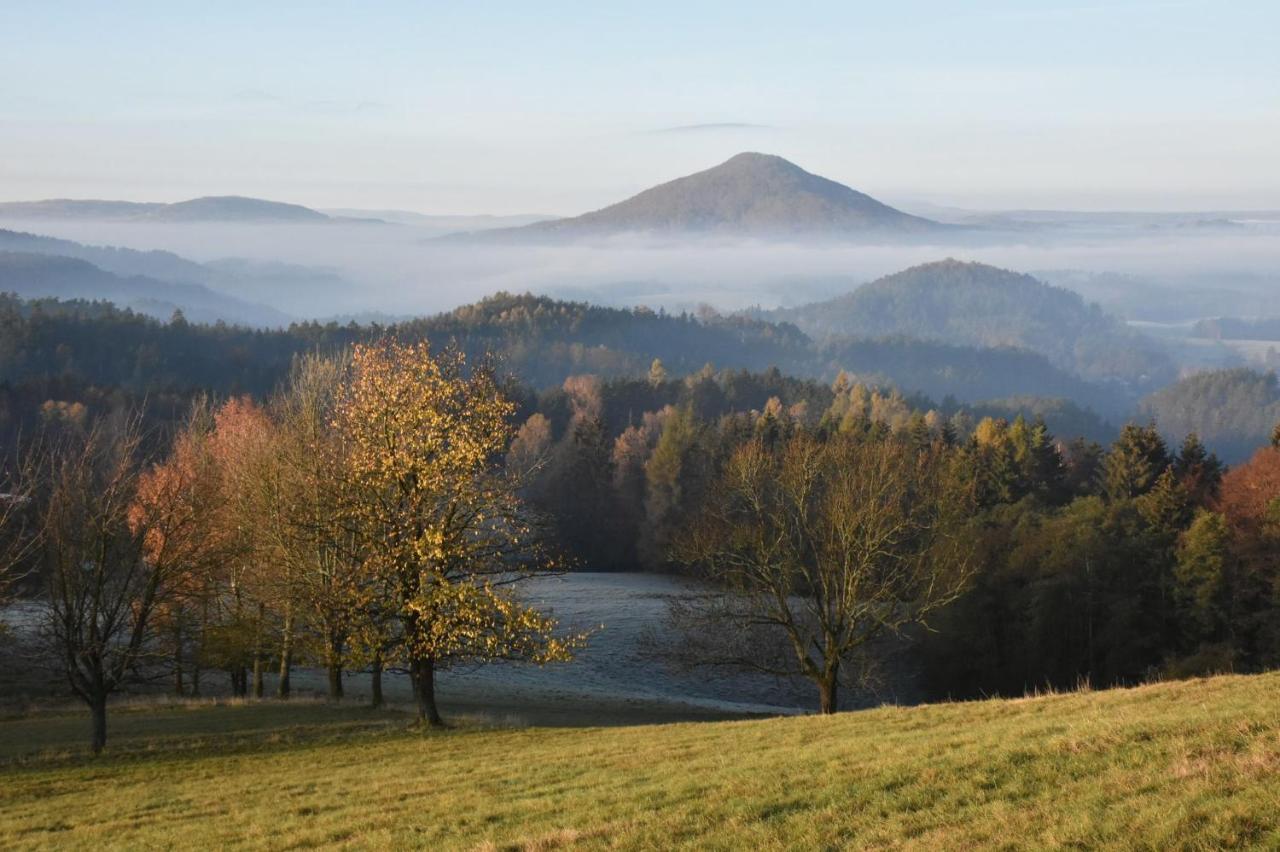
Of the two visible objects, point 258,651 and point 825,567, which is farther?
point 825,567

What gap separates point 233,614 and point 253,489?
4.15 metres

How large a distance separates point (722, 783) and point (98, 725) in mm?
17228

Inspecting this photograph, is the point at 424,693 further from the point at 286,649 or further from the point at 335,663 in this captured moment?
the point at 286,649

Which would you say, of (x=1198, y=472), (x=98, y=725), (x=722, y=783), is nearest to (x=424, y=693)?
(x=98, y=725)

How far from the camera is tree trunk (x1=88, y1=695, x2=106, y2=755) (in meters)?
25.5

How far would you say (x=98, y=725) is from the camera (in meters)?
25.6

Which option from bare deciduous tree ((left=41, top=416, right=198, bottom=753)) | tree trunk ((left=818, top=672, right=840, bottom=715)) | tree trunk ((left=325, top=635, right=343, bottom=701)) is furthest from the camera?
tree trunk ((left=818, top=672, right=840, bottom=715))

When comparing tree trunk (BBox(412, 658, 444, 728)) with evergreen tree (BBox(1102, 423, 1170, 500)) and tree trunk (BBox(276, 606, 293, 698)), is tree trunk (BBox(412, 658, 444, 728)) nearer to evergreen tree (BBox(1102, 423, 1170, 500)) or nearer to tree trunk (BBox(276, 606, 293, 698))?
tree trunk (BBox(276, 606, 293, 698))

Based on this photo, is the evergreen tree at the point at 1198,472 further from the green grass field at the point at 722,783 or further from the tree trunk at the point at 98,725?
the tree trunk at the point at 98,725

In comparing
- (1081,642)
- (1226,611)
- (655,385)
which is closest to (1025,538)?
(1081,642)

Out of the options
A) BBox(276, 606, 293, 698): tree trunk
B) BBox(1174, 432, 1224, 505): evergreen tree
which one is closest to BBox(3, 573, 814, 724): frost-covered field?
BBox(276, 606, 293, 698): tree trunk

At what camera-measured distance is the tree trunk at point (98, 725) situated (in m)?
25.5

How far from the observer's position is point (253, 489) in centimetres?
3831

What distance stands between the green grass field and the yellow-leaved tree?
7.34 ft
